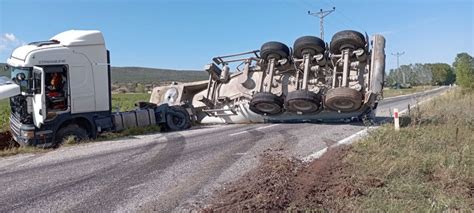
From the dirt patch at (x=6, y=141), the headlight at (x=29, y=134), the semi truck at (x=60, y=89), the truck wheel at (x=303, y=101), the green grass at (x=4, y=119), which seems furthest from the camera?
the green grass at (x=4, y=119)

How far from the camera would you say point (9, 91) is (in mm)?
9562

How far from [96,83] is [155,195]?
255 inches

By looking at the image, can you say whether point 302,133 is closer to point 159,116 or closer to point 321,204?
point 159,116

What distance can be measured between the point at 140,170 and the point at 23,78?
5.21 metres

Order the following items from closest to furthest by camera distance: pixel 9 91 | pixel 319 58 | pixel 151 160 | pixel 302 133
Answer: pixel 151 160
pixel 9 91
pixel 302 133
pixel 319 58

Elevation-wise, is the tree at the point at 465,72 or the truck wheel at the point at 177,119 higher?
the tree at the point at 465,72

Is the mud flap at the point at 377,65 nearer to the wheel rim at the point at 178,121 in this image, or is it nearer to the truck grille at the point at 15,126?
the wheel rim at the point at 178,121

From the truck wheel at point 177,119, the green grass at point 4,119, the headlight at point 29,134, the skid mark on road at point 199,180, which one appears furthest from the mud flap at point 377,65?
the green grass at point 4,119

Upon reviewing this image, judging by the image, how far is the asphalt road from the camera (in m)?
4.93

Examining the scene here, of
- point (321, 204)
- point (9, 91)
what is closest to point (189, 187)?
point (321, 204)

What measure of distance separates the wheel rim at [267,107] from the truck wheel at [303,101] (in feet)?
1.42

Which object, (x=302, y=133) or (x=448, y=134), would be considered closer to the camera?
(x=448, y=134)

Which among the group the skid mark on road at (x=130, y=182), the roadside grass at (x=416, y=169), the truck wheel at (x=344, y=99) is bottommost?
the skid mark on road at (x=130, y=182)

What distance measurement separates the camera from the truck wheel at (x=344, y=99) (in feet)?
36.2
